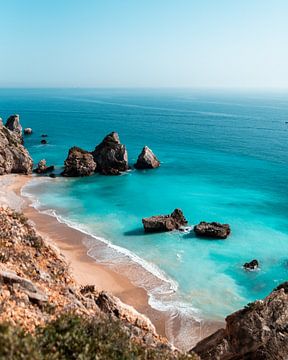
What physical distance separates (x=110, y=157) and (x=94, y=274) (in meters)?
44.4

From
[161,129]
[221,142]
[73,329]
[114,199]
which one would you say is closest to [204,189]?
[114,199]

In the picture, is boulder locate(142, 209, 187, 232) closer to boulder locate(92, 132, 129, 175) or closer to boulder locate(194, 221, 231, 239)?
boulder locate(194, 221, 231, 239)

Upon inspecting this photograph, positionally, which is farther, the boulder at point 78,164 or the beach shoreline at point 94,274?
the boulder at point 78,164

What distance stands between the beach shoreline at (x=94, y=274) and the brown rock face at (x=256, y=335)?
29.1 ft

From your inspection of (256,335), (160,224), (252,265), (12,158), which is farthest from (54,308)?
(12,158)

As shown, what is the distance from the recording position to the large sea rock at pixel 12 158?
72.5 m

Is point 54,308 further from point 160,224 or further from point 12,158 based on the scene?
point 12,158

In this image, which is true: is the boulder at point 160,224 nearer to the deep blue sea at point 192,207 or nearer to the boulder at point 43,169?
the deep blue sea at point 192,207

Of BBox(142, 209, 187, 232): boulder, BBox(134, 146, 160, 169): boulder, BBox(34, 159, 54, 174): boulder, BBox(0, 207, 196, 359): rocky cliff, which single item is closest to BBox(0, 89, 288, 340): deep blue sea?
BBox(142, 209, 187, 232): boulder

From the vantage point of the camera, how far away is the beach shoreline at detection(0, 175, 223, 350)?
3005cm

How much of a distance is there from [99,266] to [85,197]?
25.1 m

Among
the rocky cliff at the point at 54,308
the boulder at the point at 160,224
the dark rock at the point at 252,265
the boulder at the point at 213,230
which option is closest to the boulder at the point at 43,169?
the boulder at the point at 160,224

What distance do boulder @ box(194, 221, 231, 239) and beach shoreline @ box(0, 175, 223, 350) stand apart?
551 inches

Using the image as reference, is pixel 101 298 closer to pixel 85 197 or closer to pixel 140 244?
pixel 140 244
